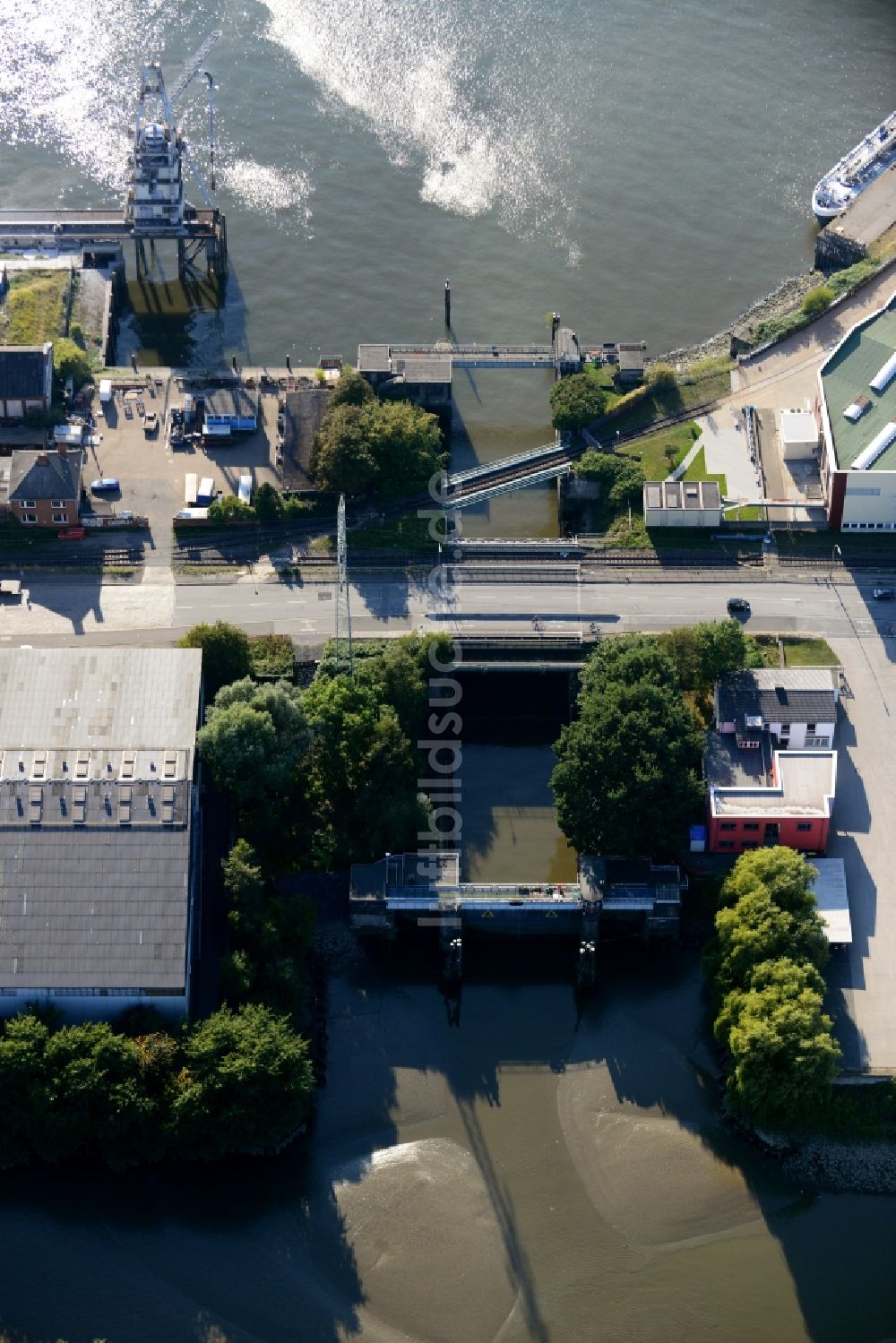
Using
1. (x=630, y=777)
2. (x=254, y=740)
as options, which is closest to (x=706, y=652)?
(x=630, y=777)

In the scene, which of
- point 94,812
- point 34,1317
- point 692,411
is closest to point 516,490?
point 692,411

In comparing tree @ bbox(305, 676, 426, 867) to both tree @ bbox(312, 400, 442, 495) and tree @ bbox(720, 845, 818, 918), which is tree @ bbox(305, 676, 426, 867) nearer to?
tree @ bbox(720, 845, 818, 918)

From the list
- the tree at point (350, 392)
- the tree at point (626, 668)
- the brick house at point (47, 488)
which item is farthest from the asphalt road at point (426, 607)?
the tree at point (350, 392)

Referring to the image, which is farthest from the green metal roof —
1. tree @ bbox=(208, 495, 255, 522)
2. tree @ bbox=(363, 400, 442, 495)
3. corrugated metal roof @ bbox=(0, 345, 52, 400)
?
corrugated metal roof @ bbox=(0, 345, 52, 400)

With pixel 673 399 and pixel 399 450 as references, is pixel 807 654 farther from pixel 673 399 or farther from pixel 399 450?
pixel 399 450

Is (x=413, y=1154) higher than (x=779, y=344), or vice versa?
(x=779, y=344)

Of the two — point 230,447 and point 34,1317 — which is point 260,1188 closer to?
point 34,1317
